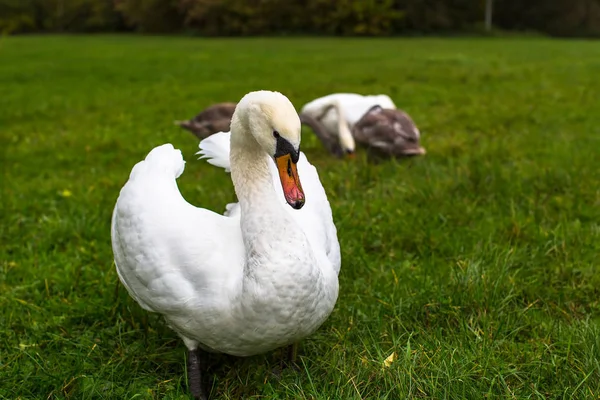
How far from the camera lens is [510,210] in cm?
408

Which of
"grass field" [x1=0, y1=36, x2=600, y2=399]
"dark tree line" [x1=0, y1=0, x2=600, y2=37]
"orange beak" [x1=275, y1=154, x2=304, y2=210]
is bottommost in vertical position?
"dark tree line" [x1=0, y1=0, x2=600, y2=37]

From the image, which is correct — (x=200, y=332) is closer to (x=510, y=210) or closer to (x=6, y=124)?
(x=510, y=210)

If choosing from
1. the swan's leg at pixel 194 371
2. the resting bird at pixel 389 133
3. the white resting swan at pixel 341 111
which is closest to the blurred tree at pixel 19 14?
the white resting swan at pixel 341 111

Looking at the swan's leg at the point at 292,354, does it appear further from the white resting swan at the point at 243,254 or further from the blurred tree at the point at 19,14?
the blurred tree at the point at 19,14

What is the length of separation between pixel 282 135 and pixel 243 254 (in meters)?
0.46

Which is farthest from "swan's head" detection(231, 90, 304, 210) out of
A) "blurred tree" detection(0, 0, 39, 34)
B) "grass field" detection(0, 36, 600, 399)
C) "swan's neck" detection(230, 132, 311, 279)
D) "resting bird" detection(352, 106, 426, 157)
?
"blurred tree" detection(0, 0, 39, 34)

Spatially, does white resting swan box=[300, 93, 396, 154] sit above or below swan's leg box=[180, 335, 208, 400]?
above

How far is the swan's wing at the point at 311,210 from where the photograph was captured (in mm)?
2527

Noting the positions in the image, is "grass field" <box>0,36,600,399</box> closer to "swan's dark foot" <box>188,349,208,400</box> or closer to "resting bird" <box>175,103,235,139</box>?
"swan's dark foot" <box>188,349,208,400</box>

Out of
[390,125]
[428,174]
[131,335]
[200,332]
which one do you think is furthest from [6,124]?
[200,332]

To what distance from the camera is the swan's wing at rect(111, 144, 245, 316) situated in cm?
221

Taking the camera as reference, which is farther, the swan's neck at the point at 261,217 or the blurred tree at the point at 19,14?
the blurred tree at the point at 19,14

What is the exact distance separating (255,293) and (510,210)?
2.45 m

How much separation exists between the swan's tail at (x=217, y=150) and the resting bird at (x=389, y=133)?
265 centimetres
